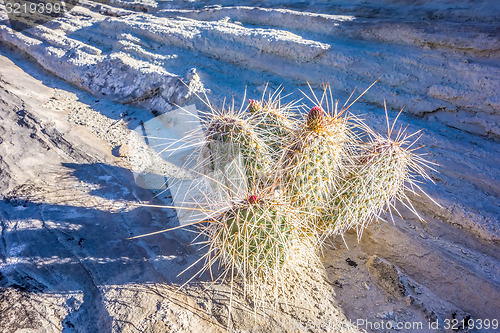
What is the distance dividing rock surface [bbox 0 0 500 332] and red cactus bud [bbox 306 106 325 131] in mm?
1187

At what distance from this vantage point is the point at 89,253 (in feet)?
9.05

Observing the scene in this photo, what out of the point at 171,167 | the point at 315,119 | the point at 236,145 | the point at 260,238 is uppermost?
the point at 315,119

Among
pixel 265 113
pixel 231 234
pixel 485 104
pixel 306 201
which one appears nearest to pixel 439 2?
pixel 485 104

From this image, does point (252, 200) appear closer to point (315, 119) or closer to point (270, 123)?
point (315, 119)

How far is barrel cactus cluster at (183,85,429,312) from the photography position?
2.16 metres

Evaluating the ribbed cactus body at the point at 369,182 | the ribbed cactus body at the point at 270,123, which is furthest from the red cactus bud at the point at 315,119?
the ribbed cactus body at the point at 369,182

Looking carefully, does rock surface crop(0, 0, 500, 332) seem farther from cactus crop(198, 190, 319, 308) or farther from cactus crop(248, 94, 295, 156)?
cactus crop(248, 94, 295, 156)

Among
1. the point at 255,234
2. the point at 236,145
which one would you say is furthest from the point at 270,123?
the point at 255,234

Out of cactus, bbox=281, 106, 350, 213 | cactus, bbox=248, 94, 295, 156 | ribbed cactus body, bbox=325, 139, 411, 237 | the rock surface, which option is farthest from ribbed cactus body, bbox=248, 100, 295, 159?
the rock surface

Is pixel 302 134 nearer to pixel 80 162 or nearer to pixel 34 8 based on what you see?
pixel 80 162

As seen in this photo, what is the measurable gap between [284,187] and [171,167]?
2.21m

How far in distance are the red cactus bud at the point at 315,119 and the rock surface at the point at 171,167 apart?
3.89 ft

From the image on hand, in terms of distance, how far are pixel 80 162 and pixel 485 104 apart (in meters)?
4.64

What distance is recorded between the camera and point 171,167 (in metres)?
4.30
